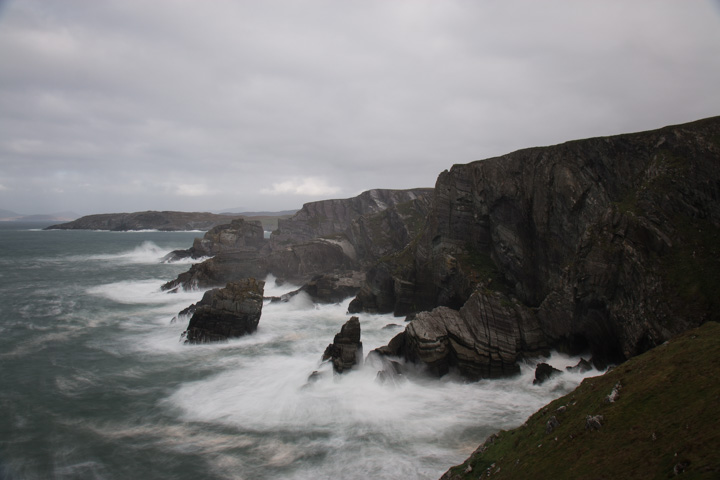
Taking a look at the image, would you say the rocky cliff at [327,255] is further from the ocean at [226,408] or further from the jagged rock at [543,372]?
the jagged rock at [543,372]

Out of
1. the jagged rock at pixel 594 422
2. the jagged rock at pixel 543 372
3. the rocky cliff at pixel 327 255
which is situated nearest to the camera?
the jagged rock at pixel 594 422

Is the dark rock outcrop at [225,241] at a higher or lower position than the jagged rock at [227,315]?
higher

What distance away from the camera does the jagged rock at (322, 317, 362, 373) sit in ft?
96.4

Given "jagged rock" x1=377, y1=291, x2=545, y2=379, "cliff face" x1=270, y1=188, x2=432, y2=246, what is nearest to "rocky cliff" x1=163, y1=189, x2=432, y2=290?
"jagged rock" x1=377, y1=291, x2=545, y2=379

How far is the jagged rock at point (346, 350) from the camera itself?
2938 cm

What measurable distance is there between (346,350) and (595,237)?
19.7m

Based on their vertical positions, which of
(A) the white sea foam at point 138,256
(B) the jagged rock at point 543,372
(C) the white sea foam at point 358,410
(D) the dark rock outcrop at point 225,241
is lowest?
(C) the white sea foam at point 358,410

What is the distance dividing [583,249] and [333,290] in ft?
114

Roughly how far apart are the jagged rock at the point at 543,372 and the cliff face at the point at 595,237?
3022 millimetres

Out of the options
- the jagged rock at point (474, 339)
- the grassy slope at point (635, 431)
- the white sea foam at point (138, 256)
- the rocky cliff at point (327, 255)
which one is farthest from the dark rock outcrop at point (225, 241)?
the grassy slope at point (635, 431)

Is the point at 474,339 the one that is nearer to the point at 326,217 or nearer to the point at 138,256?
the point at 326,217

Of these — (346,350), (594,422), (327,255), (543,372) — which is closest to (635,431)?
(594,422)

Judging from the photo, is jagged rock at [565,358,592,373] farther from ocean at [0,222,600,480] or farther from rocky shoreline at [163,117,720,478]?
rocky shoreline at [163,117,720,478]

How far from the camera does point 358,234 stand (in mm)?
75625
